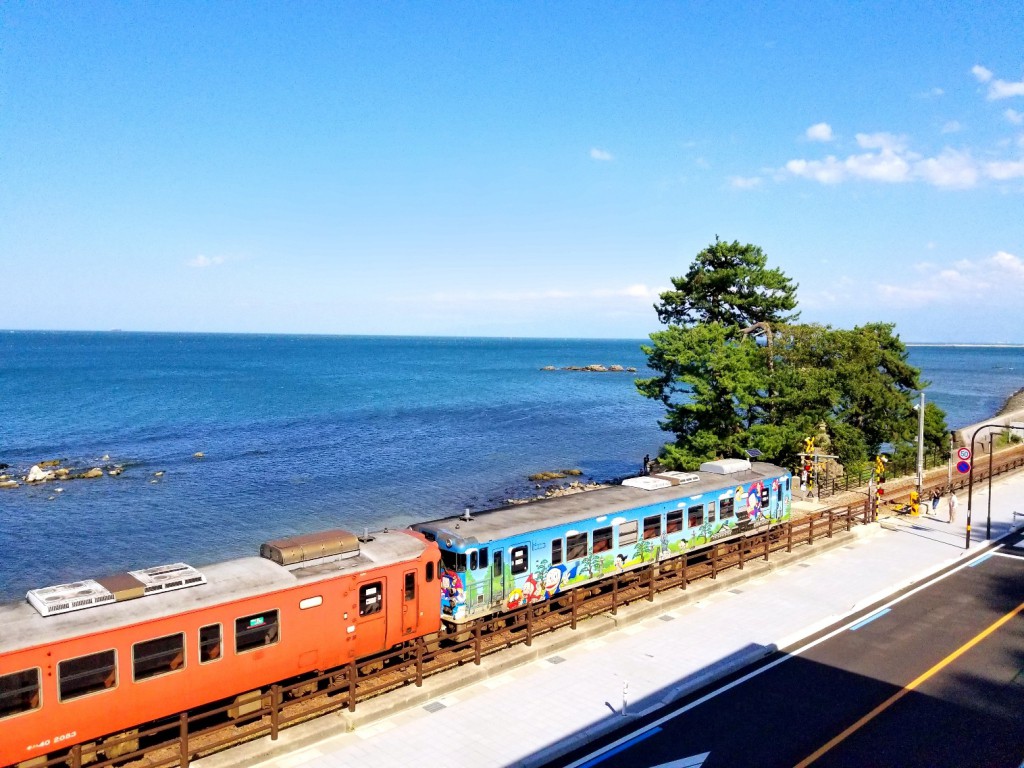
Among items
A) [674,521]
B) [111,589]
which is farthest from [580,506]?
[111,589]

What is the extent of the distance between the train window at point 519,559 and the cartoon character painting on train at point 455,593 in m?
1.59

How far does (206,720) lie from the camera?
14.0m

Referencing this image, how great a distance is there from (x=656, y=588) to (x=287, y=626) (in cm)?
1078

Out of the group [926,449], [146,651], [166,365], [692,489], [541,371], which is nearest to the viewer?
[146,651]

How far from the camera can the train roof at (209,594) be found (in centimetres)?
1120

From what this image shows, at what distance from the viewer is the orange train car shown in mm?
11016

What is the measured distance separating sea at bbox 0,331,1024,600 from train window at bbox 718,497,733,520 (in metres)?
21.6

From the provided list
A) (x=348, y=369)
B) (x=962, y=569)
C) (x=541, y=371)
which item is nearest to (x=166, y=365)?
(x=348, y=369)

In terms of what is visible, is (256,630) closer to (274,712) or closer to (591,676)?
(274,712)

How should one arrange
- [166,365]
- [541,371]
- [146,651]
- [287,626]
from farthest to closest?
[541,371] < [166,365] < [287,626] < [146,651]

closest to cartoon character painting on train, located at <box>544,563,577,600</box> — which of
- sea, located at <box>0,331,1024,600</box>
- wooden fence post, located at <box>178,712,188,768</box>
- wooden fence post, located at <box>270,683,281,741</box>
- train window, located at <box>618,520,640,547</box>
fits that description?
train window, located at <box>618,520,640,547</box>

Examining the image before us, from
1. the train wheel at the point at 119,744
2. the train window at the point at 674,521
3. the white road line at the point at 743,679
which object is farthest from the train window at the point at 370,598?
the train window at the point at 674,521

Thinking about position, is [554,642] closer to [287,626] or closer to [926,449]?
[287,626]

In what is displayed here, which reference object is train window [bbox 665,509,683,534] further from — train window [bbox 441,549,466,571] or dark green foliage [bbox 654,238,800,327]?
dark green foliage [bbox 654,238,800,327]
